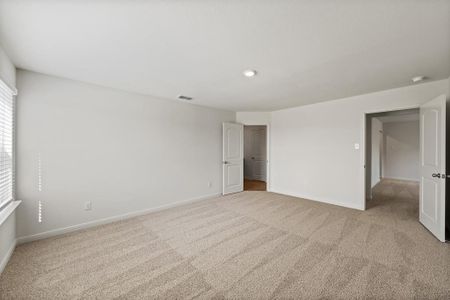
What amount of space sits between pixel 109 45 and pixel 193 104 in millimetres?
2416

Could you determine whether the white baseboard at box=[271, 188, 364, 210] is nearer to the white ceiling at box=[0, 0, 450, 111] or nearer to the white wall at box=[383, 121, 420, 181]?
the white ceiling at box=[0, 0, 450, 111]

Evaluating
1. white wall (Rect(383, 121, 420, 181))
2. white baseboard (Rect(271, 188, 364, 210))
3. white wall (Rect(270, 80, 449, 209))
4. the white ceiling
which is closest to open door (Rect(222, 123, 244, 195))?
Answer: white wall (Rect(270, 80, 449, 209))

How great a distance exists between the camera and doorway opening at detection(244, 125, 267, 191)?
7.02 metres

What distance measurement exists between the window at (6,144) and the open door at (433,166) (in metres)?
5.21

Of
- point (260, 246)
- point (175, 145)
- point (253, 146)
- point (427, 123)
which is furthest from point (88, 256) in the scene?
point (253, 146)

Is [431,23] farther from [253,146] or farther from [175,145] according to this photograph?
[253,146]

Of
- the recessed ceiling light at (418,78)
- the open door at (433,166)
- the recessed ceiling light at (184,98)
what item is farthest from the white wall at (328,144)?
the recessed ceiling light at (184,98)

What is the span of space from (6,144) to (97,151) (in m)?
0.97

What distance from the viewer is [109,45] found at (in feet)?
6.06

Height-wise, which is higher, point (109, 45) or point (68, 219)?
point (109, 45)

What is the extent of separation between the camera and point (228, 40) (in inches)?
69.7

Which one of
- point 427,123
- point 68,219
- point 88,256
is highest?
point 427,123

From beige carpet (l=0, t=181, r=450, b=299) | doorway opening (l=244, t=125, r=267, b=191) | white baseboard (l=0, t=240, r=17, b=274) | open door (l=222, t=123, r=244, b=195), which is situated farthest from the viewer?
doorway opening (l=244, t=125, r=267, b=191)

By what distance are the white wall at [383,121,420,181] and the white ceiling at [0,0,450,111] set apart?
5723 mm
